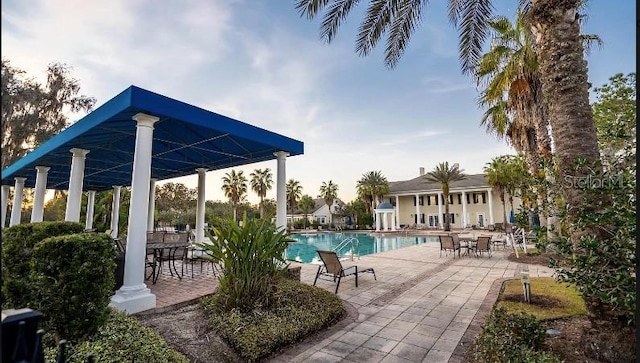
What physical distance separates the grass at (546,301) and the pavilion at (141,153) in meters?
5.00

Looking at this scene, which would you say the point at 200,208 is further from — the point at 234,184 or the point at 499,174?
the point at 234,184

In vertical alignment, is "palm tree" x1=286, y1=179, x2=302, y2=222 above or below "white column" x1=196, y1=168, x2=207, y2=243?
above

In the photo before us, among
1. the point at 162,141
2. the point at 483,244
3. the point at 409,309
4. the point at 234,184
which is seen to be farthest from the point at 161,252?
the point at 234,184

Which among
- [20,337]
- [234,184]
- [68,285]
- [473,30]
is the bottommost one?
[68,285]

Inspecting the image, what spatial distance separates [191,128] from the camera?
7.05 metres

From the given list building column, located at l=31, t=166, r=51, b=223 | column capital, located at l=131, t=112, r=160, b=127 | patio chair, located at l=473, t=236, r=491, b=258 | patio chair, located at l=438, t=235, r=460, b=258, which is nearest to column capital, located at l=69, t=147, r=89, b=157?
column capital, located at l=131, t=112, r=160, b=127

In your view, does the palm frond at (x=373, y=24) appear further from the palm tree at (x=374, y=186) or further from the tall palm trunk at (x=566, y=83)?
the palm tree at (x=374, y=186)

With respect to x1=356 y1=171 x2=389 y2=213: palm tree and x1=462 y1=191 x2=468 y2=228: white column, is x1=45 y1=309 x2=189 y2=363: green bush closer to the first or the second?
x1=356 y1=171 x2=389 y2=213: palm tree

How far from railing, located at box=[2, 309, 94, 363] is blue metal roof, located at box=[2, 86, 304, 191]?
4.27 m

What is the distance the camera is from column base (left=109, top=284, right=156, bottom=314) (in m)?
5.18

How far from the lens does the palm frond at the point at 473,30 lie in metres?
6.68

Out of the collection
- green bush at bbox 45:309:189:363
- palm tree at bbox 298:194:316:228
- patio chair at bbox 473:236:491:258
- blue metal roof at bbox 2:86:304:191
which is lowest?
green bush at bbox 45:309:189:363

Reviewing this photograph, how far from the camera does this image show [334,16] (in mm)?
7375

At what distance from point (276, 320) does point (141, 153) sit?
346 centimetres
